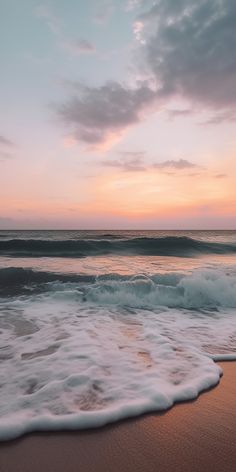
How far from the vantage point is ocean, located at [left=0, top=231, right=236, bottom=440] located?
286 cm

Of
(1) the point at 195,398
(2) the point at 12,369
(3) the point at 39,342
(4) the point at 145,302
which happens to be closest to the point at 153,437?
(1) the point at 195,398

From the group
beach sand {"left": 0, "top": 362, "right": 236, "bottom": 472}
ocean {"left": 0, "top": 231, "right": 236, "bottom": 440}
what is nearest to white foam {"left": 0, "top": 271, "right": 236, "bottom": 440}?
ocean {"left": 0, "top": 231, "right": 236, "bottom": 440}

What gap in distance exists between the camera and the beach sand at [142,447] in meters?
2.12

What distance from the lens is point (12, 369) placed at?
145 inches

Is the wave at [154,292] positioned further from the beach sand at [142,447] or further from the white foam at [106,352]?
the beach sand at [142,447]

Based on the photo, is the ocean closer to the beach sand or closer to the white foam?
the white foam

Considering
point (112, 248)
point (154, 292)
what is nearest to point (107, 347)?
point (154, 292)

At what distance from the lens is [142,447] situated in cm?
233

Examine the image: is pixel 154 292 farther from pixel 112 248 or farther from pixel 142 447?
pixel 112 248

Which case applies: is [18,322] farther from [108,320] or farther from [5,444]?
[5,444]

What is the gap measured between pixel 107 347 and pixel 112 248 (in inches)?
698

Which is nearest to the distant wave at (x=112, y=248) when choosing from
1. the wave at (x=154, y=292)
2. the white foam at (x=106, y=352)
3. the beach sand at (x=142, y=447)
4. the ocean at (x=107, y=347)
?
the wave at (x=154, y=292)

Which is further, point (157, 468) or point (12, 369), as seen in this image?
point (12, 369)

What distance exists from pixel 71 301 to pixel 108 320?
1.82 m
